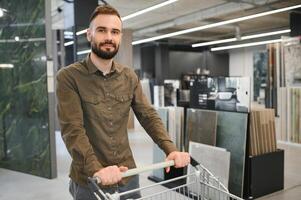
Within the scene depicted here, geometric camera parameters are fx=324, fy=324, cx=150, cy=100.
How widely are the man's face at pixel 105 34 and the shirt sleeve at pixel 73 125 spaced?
20 cm

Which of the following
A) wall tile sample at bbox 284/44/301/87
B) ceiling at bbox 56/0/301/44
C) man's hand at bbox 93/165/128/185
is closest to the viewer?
man's hand at bbox 93/165/128/185

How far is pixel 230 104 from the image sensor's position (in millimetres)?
3576

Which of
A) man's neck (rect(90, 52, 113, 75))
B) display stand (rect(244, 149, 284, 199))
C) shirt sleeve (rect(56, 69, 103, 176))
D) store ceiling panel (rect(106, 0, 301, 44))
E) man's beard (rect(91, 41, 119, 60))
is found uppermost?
store ceiling panel (rect(106, 0, 301, 44))

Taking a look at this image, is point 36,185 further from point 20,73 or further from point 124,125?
point 124,125

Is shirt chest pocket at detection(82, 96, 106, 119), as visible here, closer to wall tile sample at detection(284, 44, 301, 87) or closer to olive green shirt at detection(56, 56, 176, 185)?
olive green shirt at detection(56, 56, 176, 185)

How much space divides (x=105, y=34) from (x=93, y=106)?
35 centimetres

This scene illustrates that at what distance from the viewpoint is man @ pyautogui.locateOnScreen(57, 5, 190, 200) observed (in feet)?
4.85

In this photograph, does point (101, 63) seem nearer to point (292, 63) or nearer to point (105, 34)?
point (105, 34)

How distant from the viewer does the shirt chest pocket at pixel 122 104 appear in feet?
5.34

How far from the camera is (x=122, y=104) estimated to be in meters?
1.65

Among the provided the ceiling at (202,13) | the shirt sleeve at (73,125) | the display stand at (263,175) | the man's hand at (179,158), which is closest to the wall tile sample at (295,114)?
the ceiling at (202,13)

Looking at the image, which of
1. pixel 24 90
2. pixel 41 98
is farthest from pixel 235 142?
pixel 24 90

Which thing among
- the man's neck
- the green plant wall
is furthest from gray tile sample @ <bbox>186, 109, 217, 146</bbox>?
the man's neck

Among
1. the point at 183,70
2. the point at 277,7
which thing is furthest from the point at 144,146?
the point at 183,70
